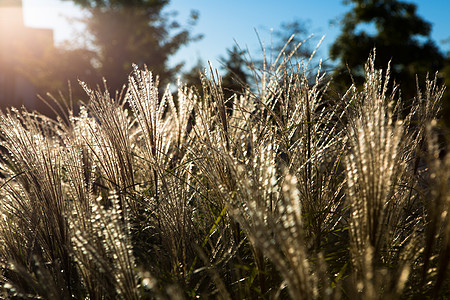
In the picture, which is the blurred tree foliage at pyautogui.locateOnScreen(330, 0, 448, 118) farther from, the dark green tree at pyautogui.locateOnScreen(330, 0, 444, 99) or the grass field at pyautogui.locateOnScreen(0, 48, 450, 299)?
the grass field at pyautogui.locateOnScreen(0, 48, 450, 299)

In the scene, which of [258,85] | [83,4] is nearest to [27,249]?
[258,85]

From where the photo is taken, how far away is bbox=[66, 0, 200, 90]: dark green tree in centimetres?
2027

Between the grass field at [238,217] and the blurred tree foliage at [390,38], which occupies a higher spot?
the blurred tree foliage at [390,38]

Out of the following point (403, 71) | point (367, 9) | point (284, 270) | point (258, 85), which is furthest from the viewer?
point (367, 9)

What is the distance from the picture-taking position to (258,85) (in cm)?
182

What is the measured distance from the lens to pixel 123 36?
20344mm

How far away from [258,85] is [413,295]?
3.67ft

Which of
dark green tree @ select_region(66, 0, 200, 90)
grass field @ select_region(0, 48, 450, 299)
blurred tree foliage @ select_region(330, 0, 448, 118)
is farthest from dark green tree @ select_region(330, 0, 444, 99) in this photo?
grass field @ select_region(0, 48, 450, 299)

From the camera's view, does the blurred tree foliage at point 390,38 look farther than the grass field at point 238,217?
Yes

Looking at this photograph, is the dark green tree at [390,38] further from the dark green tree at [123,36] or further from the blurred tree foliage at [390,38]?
the dark green tree at [123,36]

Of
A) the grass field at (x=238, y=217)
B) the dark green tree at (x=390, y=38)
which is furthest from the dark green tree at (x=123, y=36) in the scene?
the grass field at (x=238, y=217)

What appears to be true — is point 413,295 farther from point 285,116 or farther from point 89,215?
point 89,215

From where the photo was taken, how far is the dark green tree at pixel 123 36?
66.5 ft

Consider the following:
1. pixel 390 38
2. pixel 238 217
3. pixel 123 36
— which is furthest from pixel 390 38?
pixel 238 217
